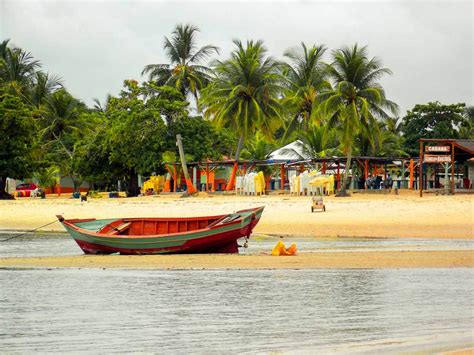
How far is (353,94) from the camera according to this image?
158 ft

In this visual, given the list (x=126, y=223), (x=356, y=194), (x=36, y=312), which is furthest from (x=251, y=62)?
(x=36, y=312)

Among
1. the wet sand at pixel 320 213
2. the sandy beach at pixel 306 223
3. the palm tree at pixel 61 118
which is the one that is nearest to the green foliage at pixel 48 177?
the palm tree at pixel 61 118

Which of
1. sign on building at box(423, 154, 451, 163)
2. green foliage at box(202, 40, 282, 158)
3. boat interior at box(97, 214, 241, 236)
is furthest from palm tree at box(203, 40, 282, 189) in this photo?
boat interior at box(97, 214, 241, 236)

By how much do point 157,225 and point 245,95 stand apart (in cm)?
3257

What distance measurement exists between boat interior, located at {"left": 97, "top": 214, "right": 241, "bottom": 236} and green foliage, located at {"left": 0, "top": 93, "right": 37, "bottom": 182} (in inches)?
1243

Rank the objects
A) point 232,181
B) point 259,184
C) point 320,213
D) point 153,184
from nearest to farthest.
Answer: point 320,213, point 259,184, point 232,181, point 153,184

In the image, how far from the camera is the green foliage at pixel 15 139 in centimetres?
5328

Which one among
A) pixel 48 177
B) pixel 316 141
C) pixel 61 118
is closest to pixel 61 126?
pixel 61 118

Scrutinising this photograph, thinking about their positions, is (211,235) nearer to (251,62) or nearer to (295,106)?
(251,62)

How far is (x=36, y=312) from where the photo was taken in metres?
14.8

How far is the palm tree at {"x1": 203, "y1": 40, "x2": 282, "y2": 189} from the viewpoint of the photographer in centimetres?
5450

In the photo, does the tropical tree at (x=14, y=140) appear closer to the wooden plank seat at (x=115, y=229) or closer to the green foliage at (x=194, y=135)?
the green foliage at (x=194, y=135)

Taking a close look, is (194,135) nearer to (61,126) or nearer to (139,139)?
(139,139)

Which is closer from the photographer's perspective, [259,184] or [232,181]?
[259,184]
